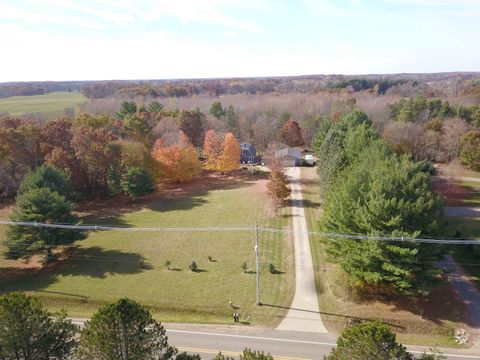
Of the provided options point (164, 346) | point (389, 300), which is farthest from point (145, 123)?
point (164, 346)

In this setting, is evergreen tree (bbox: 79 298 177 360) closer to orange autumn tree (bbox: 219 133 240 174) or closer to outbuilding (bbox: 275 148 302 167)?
orange autumn tree (bbox: 219 133 240 174)

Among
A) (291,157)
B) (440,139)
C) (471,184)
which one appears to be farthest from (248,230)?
(440,139)

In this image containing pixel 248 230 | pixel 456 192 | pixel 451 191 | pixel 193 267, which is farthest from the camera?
pixel 456 192

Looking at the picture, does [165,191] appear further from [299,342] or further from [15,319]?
[15,319]

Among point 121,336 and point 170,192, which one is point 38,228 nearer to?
point 121,336

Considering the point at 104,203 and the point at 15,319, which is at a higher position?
the point at 15,319

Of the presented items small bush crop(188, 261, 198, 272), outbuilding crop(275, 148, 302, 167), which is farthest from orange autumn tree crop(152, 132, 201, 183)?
small bush crop(188, 261, 198, 272)
